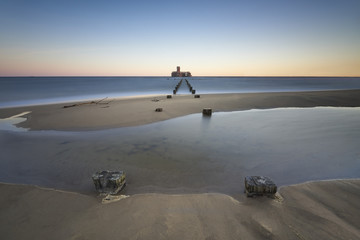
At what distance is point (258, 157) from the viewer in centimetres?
527

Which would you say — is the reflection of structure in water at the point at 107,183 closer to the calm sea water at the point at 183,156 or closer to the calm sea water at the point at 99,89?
the calm sea water at the point at 183,156

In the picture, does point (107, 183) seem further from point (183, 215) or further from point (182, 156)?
point (182, 156)

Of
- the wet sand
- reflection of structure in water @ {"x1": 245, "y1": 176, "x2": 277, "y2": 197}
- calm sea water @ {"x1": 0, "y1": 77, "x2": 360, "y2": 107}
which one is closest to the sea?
reflection of structure in water @ {"x1": 245, "y1": 176, "x2": 277, "y2": 197}

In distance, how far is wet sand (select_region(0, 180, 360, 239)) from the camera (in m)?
2.33

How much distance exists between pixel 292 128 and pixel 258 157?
15.3 ft

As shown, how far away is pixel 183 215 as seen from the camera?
2.69 meters

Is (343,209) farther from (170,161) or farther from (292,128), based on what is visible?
(292,128)

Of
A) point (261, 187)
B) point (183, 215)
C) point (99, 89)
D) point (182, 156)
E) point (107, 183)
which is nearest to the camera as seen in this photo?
point (183, 215)

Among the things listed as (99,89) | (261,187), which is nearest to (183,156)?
(261,187)

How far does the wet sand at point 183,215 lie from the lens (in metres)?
2.33

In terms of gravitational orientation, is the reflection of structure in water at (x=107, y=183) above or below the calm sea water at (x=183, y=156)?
above

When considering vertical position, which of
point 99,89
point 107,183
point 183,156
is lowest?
point 183,156

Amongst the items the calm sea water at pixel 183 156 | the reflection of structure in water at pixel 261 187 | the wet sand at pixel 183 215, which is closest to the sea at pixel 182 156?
the calm sea water at pixel 183 156

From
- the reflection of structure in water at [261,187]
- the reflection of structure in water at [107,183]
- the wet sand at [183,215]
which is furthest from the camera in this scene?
the reflection of structure in water at [107,183]
